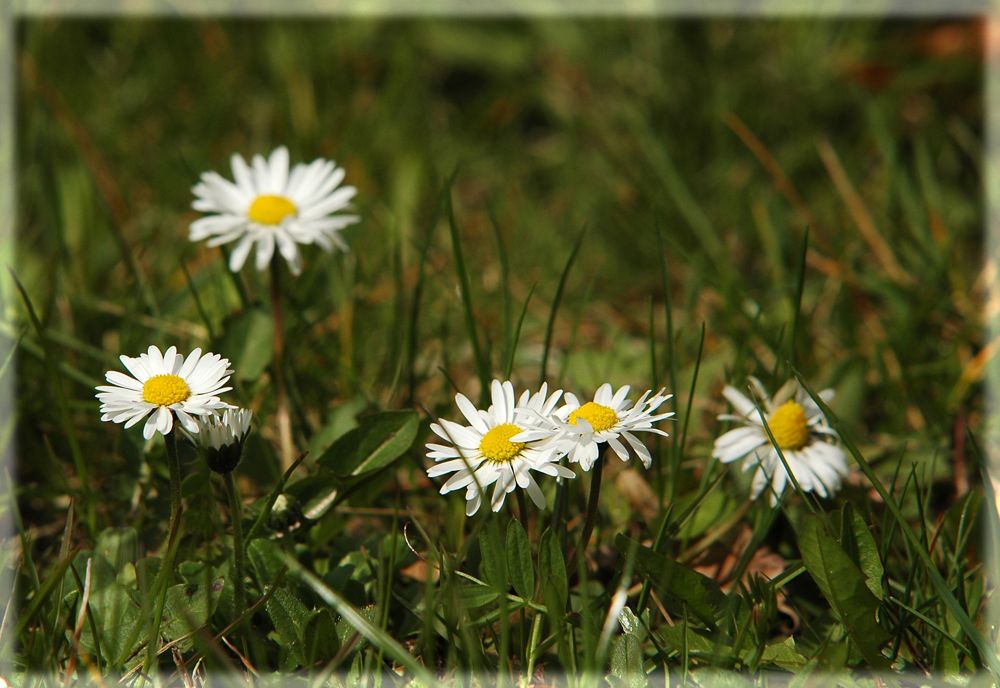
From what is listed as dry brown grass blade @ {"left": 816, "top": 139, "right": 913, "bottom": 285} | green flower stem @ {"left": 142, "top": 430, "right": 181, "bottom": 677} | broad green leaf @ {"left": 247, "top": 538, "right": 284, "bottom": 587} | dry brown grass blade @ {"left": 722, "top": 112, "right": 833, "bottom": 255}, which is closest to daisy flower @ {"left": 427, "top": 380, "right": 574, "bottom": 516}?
broad green leaf @ {"left": 247, "top": 538, "right": 284, "bottom": 587}

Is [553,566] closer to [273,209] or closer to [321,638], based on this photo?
[321,638]

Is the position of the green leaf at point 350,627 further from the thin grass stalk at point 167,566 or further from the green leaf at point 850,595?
the green leaf at point 850,595

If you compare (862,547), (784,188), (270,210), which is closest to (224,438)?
(270,210)

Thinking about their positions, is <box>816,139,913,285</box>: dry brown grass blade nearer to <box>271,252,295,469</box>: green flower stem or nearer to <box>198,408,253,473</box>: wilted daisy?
<box>271,252,295,469</box>: green flower stem

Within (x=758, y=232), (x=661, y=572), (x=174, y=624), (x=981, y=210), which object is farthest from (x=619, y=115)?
(x=174, y=624)

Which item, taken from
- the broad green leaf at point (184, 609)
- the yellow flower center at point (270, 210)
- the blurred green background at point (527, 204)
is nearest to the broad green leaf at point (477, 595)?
the broad green leaf at point (184, 609)

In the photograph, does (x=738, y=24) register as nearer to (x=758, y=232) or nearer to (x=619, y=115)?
(x=619, y=115)
